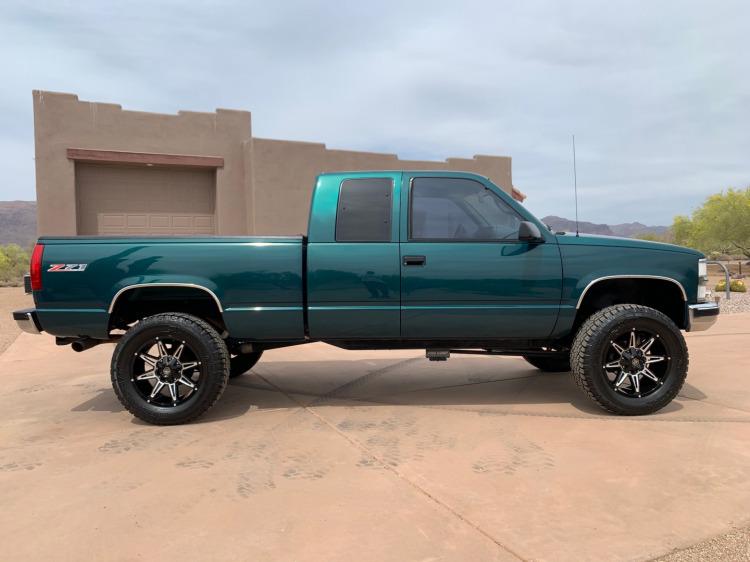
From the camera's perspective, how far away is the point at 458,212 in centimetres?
466

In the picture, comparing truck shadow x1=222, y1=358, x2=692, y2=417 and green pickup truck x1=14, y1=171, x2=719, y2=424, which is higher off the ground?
green pickup truck x1=14, y1=171, x2=719, y2=424

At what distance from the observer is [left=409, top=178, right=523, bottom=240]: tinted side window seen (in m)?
4.54

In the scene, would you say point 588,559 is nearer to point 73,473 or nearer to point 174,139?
point 73,473

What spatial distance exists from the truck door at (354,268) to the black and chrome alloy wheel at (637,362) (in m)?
1.85

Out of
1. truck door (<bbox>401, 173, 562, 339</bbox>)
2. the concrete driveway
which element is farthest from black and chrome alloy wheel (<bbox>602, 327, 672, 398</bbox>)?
truck door (<bbox>401, 173, 562, 339</bbox>)

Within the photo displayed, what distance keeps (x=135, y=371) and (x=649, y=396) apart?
4.28 metres

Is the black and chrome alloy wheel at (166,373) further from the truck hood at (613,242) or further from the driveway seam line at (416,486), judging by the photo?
the truck hood at (613,242)

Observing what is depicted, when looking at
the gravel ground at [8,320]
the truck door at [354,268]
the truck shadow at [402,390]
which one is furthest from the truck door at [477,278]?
the gravel ground at [8,320]

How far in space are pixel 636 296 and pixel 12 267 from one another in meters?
35.3

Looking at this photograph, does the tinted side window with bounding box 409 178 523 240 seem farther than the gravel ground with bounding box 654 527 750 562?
Yes

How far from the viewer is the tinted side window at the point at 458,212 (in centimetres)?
454

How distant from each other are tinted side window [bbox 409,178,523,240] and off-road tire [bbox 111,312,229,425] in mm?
1913

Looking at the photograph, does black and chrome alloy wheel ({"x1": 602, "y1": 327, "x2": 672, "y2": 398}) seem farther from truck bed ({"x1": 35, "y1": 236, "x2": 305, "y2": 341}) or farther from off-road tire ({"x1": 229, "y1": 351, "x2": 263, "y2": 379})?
off-road tire ({"x1": 229, "y1": 351, "x2": 263, "y2": 379})

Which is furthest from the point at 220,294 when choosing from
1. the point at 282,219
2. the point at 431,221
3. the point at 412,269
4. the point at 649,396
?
the point at 282,219
